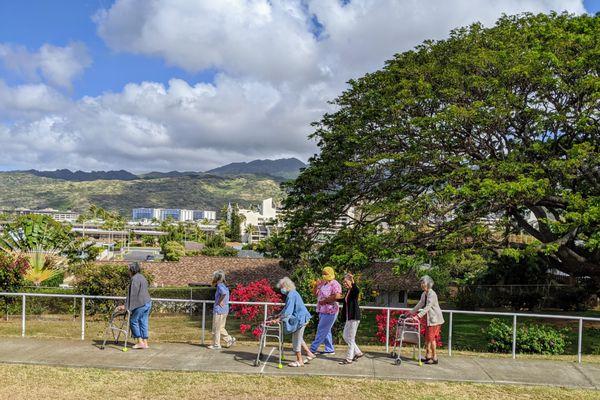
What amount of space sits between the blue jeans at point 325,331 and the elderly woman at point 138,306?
10.3ft

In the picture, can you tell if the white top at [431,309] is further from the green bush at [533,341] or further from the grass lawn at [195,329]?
the grass lawn at [195,329]

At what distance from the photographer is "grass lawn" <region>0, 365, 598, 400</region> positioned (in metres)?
7.56

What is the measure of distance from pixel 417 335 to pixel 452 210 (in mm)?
7943

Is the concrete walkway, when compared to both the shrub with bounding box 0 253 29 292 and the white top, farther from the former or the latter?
the shrub with bounding box 0 253 29 292

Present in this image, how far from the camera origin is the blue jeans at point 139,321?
1002 cm

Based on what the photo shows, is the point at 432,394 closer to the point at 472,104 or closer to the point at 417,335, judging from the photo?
the point at 417,335

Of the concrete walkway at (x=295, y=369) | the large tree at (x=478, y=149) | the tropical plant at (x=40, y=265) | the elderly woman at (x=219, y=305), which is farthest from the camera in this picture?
the tropical plant at (x=40, y=265)

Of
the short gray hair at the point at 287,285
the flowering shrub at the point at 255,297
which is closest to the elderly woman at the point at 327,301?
the short gray hair at the point at 287,285

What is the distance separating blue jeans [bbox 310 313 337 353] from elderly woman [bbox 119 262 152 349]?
3141 millimetres

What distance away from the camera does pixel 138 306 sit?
9.95 m

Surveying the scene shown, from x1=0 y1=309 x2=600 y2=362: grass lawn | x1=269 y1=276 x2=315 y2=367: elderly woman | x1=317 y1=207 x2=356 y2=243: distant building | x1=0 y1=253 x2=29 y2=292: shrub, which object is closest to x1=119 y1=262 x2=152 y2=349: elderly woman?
x1=269 y1=276 x2=315 y2=367: elderly woman

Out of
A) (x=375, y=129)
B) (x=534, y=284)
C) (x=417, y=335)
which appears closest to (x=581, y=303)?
(x=534, y=284)

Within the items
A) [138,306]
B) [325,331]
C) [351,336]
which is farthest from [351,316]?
[138,306]

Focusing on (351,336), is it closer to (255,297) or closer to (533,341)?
(533,341)
